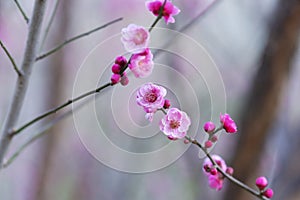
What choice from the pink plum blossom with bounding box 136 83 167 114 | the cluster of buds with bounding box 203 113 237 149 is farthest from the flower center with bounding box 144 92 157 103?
the cluster of buds with bounding box 203 113 237 149

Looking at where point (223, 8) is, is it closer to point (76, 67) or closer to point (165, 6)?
point (76, 67)

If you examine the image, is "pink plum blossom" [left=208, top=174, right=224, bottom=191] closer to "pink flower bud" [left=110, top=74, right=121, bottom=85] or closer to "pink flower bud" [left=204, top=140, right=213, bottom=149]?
"pink flower bud" [left=204, top=140, right=213, bottom=149]

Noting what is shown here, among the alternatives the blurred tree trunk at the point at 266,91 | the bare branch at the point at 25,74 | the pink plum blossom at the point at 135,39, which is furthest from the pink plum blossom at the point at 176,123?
the blurred tree trunk at the point at 266,91

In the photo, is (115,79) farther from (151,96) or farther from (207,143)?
(207,143)

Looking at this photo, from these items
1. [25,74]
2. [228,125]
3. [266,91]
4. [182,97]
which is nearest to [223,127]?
[228,125]

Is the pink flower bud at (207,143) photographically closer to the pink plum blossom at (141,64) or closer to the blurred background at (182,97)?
the pink plum blossom at (141,64)

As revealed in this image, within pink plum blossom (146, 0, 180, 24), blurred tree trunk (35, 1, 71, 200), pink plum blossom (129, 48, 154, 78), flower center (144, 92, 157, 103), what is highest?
pink plum blossom (146, 0, 180, 24)

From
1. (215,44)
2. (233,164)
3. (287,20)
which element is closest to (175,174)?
(215,44)
